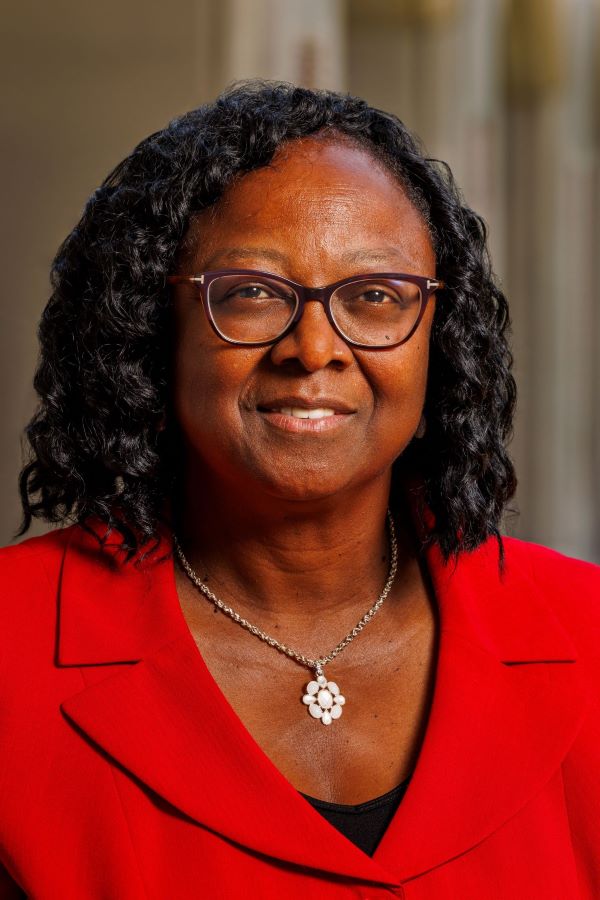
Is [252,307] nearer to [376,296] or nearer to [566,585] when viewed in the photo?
[376,296]

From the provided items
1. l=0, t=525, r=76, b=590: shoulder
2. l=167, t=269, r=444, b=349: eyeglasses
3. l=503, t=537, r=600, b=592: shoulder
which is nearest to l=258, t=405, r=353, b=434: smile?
l=167, t=269, r=444, b=349: eyeglasses

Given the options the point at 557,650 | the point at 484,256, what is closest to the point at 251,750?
the point at 557,650

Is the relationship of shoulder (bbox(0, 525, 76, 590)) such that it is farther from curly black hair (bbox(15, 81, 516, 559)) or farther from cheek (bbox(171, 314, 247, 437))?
cheek (bbox(171, 314, 247, 437))

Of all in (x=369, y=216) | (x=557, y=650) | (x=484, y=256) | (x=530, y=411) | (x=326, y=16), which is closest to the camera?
(x=369, y=216)

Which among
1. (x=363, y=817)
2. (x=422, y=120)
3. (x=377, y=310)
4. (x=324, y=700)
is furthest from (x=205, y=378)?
(x=422, y=120)

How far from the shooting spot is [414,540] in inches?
95.5

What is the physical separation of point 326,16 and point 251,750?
5.37 m

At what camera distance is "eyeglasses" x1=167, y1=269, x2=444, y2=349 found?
1976mm

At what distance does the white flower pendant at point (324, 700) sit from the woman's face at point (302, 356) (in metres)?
0.36

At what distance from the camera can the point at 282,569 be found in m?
2.21

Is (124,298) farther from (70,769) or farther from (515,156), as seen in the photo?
(515,156)

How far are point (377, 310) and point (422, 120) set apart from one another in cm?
595

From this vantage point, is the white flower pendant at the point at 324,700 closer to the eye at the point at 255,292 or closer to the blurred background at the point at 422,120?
the eye at the point at 255,292

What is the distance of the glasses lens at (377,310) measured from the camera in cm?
201
